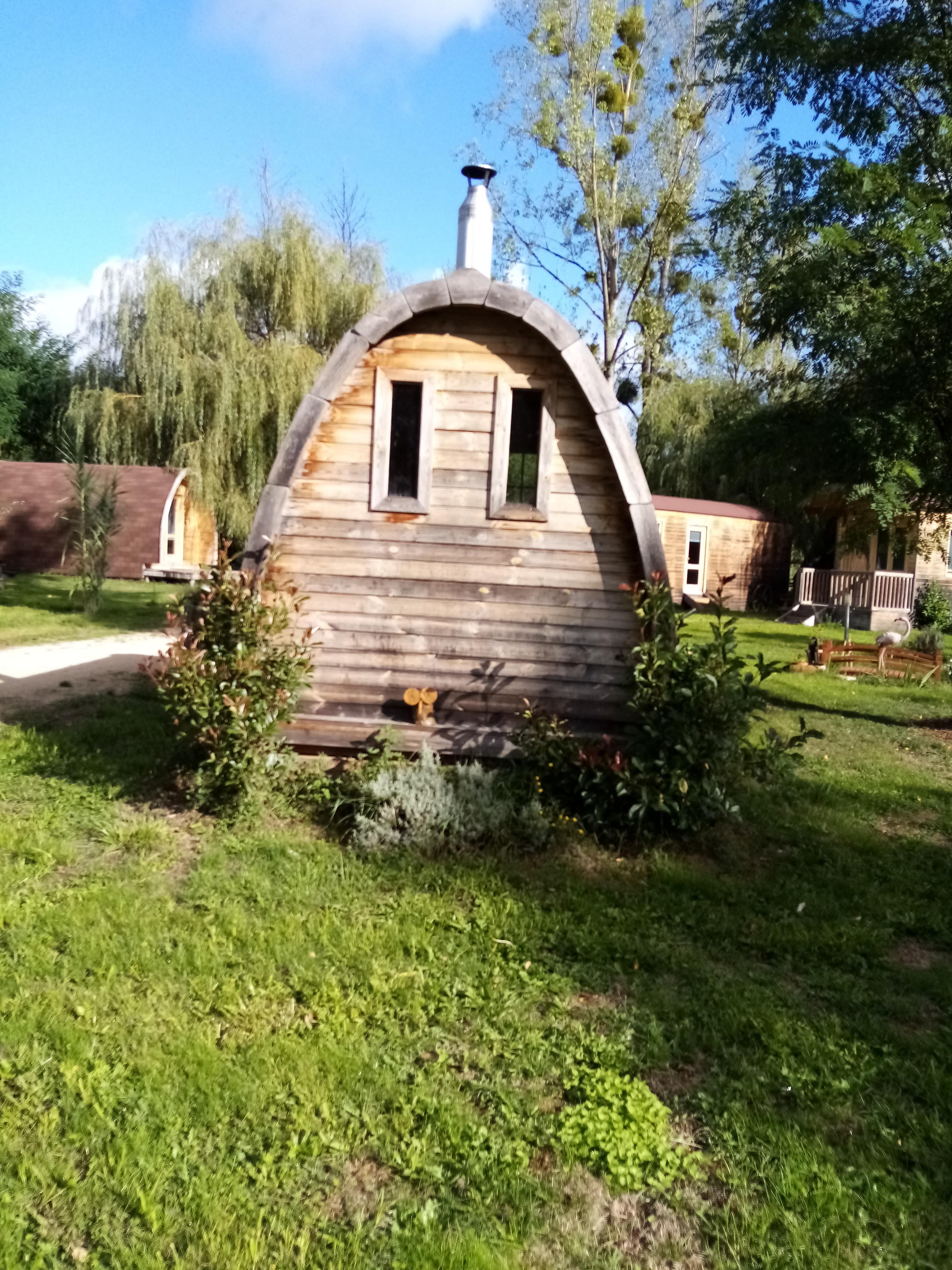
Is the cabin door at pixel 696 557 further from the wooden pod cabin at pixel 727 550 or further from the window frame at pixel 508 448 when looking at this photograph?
the window frame at pixel 508 448

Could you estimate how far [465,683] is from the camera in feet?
23.7

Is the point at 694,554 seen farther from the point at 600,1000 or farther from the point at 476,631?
the point at 600,1000

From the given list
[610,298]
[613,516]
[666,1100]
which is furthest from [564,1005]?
[610,298]

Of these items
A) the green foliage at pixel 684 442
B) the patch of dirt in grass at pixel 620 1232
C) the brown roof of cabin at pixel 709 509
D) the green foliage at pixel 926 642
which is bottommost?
the patch of dirt in grass at pixel 620 1232

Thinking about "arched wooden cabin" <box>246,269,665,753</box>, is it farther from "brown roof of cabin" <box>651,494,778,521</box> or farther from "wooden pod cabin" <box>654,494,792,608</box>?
"brown roof of cabin" <box>651,494,778,521</box>

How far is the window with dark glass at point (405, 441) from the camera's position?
7168mm

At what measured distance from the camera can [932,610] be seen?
2652 cm

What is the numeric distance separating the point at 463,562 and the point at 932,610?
23.1 metres

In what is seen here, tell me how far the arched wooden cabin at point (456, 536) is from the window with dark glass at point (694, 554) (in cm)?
2353

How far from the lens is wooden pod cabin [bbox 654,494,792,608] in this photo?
29.5m

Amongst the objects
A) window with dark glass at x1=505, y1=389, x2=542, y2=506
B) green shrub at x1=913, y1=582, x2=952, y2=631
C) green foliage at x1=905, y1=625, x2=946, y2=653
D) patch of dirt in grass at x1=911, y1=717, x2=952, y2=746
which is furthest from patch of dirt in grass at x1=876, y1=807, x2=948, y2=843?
green shrub at x1=913, y1=582, x2=952, y2=631

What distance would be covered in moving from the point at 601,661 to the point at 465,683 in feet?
3.37

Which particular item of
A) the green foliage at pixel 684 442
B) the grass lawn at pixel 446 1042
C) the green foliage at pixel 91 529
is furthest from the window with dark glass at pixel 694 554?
the grass lawn at pixel 446 1042

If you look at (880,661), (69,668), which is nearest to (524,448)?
(69,668)
